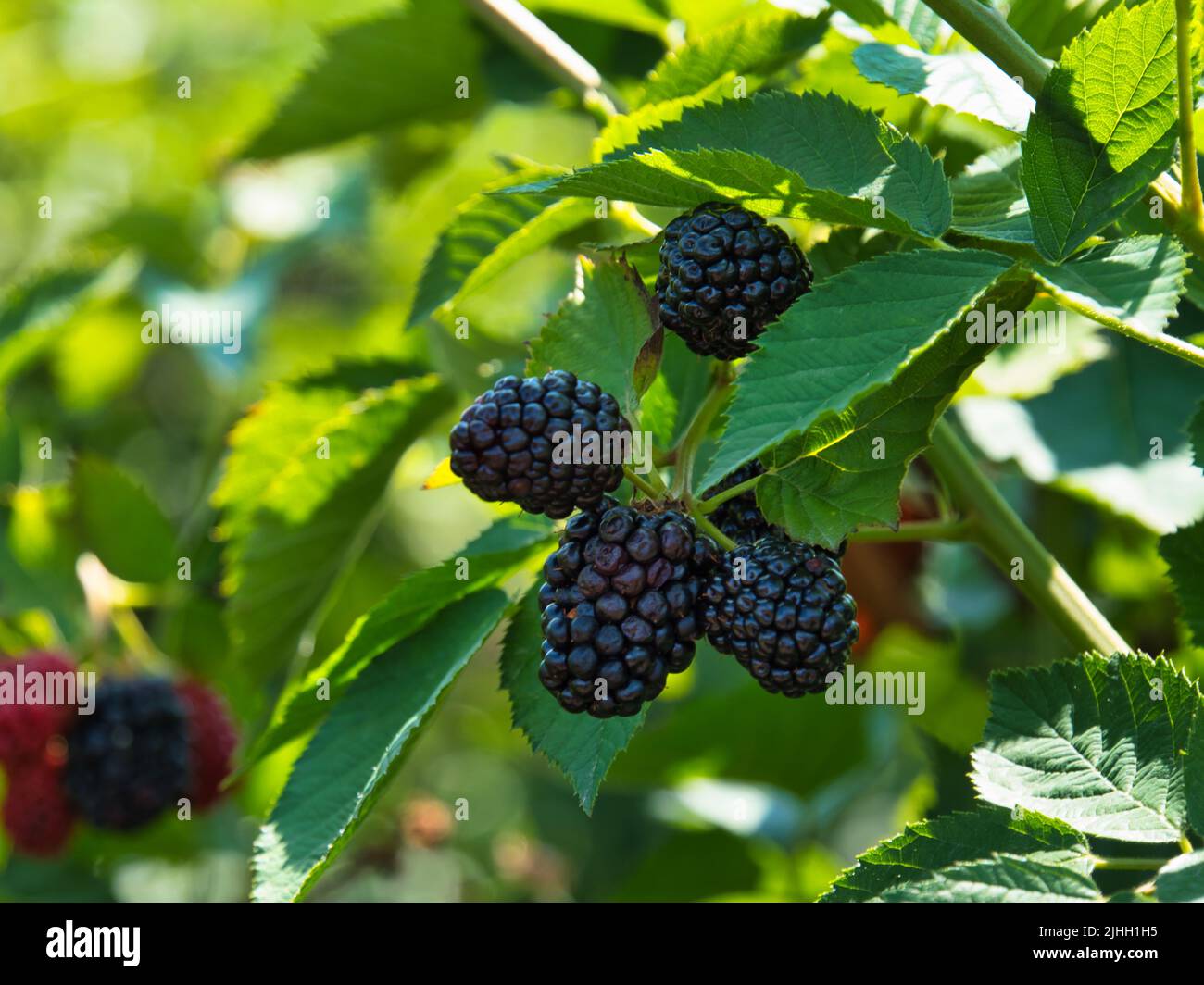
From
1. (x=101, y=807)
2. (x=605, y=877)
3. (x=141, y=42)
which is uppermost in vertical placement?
(x=141, y=42)

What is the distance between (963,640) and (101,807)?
129 cm

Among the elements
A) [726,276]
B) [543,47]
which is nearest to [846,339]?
[726,276]

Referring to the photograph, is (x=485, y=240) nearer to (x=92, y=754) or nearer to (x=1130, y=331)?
(x=1130, y=331)

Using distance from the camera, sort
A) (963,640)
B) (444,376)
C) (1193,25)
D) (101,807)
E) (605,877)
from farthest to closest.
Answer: (605,877) < (963,640) < (101,807) < (444,376) < (1193,25)

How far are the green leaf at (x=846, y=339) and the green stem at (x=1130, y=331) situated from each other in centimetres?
4

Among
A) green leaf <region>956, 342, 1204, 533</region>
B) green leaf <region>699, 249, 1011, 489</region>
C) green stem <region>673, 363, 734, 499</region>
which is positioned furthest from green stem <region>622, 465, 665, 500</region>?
green leaf <region>956, 342, 1204, 533</region>

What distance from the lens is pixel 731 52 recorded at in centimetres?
113

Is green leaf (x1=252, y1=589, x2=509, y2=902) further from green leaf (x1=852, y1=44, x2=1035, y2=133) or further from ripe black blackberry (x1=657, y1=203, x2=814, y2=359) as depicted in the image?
green leaf (x1=852, y1=44, x2=1035, y2=133)

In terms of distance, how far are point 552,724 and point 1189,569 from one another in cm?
54

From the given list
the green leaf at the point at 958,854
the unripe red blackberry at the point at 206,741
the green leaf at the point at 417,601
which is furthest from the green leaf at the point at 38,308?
the green leaf at the point at 958,854

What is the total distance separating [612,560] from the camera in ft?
2.75

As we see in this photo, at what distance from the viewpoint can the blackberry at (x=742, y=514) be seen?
939 millimetres
